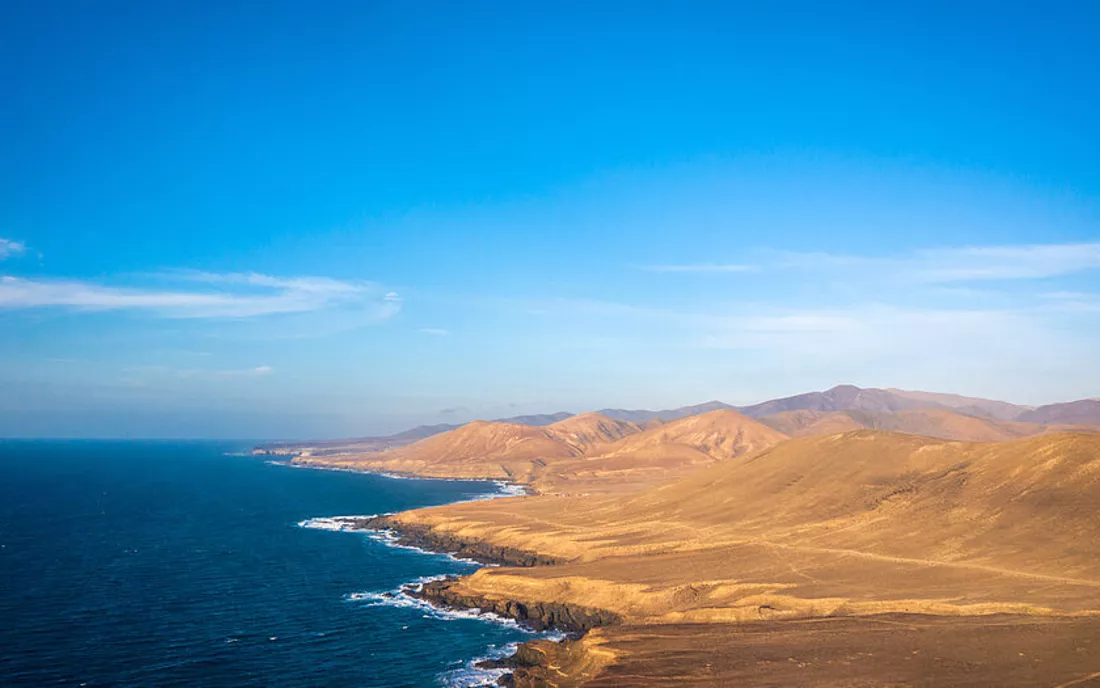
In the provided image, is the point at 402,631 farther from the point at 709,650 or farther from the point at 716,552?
the point at 716,552

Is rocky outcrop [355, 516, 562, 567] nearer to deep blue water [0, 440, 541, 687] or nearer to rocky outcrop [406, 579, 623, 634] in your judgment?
deep blue water [0, 440, 541, 687]

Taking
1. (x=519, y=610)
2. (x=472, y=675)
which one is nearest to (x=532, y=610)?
(x=519, y=610)

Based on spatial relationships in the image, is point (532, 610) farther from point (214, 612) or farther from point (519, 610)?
point (214, 612)

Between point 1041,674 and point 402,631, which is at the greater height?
point 1041,674

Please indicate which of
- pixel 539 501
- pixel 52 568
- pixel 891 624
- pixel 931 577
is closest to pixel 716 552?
pixel 931 577

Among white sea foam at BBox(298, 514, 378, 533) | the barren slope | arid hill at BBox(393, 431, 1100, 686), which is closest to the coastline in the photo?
arid hill at BBox(393, 431, 1100, 686)
